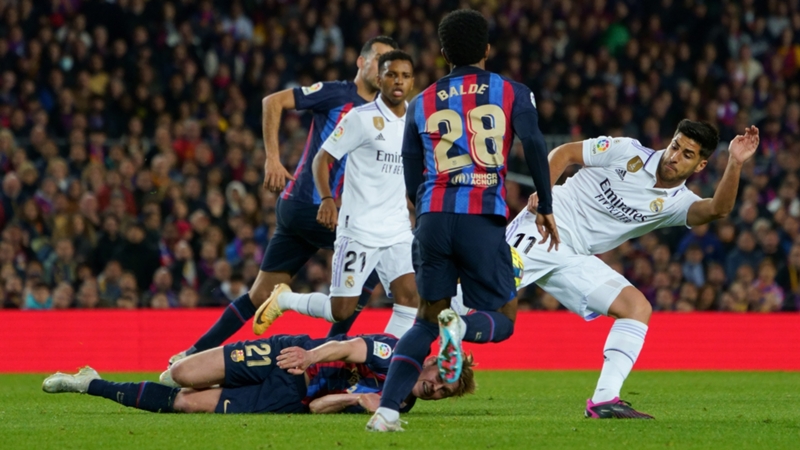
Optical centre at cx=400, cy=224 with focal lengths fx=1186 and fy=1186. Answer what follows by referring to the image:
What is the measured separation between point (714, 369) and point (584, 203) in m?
6.29

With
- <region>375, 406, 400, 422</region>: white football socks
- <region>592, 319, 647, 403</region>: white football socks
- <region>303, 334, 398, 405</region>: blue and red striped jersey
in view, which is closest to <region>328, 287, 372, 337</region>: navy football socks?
<region>303, 334, 398, 405</region>: blue and red striped jersey

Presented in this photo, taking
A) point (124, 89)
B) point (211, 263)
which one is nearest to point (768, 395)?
point (211, 263)

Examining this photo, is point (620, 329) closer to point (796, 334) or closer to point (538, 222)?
point (538, 222)

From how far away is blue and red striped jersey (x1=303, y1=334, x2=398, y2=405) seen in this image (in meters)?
6.94

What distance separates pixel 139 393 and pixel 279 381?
84 centimetres

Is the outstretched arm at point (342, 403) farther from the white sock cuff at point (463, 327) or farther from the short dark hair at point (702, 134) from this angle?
the short dark hair at point (702, 134)

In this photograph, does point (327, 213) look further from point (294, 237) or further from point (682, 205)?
point (682, 205)

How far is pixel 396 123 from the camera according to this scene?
8281mm

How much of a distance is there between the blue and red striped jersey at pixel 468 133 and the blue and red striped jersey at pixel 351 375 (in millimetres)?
1192

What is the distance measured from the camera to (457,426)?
6465 mm

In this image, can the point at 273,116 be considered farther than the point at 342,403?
Yes

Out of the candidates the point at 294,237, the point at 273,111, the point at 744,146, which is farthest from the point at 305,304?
the point at 744,146

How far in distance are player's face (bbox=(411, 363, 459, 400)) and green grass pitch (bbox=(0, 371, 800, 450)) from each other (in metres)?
0.16

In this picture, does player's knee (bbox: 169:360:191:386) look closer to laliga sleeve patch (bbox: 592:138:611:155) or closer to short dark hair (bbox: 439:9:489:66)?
short dark hair (bbox: 439:9:489:66)
